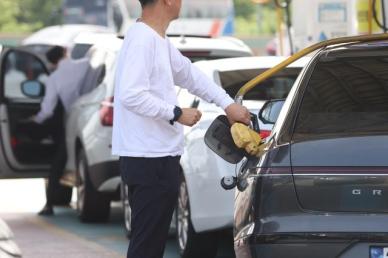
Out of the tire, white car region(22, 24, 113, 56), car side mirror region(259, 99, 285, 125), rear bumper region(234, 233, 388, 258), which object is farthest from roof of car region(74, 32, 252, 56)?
white car region(22, 24, 113, 56)

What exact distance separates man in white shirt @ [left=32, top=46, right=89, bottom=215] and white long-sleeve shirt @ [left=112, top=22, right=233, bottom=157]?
642 cm

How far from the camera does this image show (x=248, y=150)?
6148 mm

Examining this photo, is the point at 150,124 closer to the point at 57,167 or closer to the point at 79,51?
the point at 57,167

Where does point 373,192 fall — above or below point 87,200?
above

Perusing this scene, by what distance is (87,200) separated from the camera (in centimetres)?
1191

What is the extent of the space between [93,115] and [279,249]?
613cm

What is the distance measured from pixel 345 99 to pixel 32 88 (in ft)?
23.4

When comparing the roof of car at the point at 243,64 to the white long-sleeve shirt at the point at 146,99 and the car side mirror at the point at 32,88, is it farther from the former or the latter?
the car side mirror at the point at 32,88

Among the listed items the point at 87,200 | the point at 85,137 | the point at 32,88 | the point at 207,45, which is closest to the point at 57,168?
the point at 32,88

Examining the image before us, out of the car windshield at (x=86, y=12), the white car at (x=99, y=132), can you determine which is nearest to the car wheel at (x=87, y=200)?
the white car at (x=99, y=132)

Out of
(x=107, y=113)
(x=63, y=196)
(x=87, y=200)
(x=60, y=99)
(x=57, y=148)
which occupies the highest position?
(x=107, y=113)

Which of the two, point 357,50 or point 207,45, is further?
point 207,45

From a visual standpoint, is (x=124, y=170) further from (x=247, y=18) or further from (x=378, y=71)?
(x=247, y=18)

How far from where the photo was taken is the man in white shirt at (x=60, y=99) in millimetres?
12664
